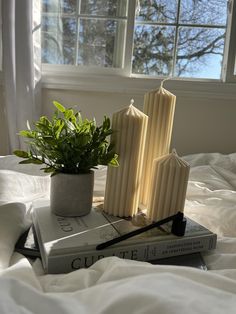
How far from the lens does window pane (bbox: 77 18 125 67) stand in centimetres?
182

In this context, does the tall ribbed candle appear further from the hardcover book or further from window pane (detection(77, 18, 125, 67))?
window pane (detection(77, 18, 125, 67))

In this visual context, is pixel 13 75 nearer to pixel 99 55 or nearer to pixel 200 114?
pixel 99 55

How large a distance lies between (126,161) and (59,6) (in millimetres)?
1434

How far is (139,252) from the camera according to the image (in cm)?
57

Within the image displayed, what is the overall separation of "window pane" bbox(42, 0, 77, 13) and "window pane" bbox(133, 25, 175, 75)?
373 millimetres

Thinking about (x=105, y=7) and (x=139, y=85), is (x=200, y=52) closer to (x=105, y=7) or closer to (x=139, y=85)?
(x=139, y=85)

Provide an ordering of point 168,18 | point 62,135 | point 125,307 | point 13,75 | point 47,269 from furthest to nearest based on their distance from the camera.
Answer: point 168,18
point 13,75
point 62,135
point 47,269
point 125,307

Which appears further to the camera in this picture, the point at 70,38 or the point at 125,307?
the point at 70,38

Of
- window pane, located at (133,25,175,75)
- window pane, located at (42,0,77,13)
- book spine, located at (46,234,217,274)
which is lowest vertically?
book spine, located at (46,234,217,274)

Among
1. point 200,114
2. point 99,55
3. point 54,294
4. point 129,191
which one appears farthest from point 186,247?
point 99,55

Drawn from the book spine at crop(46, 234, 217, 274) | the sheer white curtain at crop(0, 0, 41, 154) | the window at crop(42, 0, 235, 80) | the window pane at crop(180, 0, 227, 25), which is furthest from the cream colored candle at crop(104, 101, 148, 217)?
the window pane at crop(180, 0, 227, 25)

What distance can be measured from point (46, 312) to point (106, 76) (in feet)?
5.16

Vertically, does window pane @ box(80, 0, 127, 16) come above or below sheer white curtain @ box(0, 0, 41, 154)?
above

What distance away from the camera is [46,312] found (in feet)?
1.22
